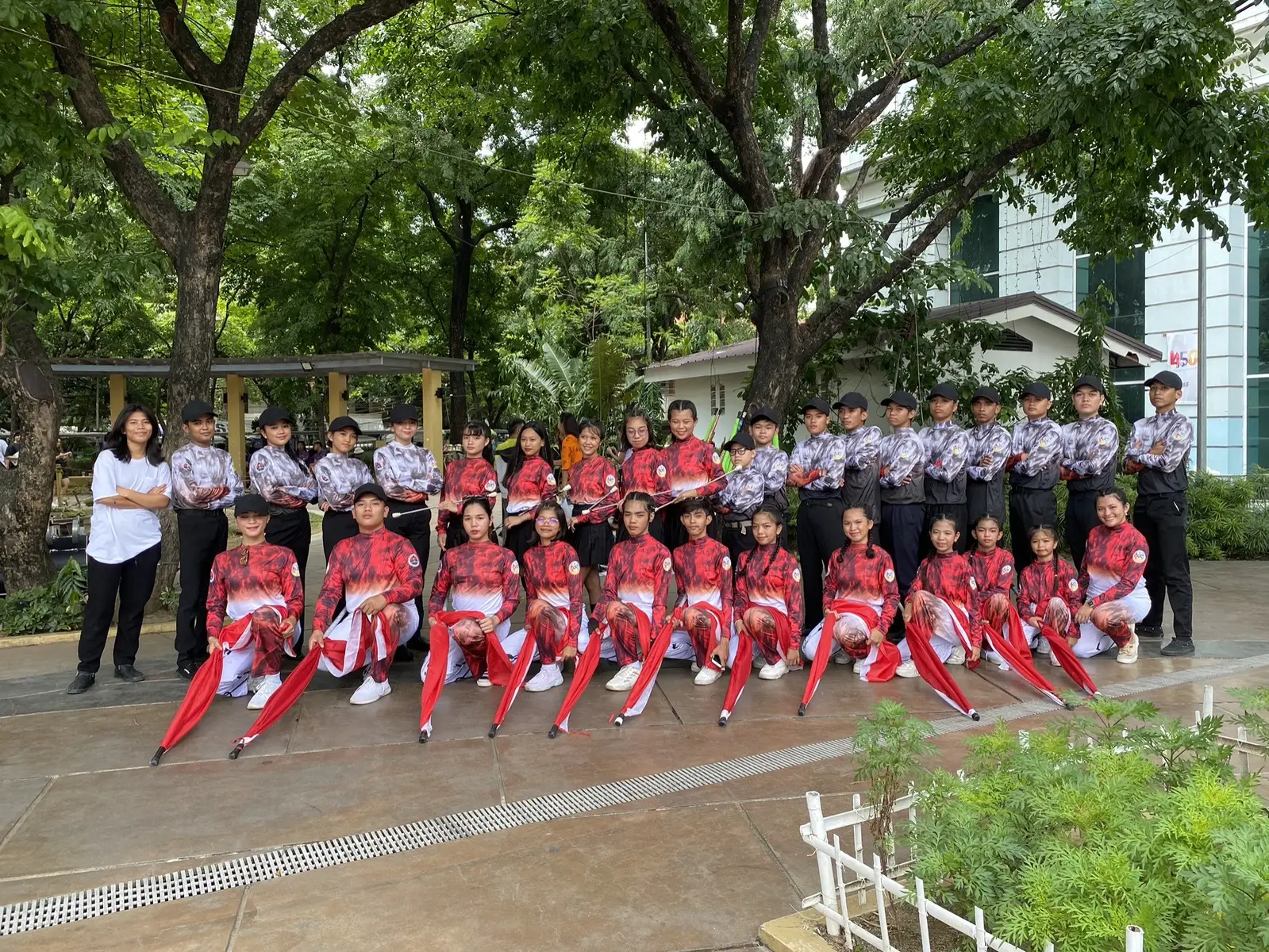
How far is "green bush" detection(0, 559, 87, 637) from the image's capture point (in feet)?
22.3

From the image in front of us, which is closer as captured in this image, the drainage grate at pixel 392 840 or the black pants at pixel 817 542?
the drainage grate at pixel 392 840

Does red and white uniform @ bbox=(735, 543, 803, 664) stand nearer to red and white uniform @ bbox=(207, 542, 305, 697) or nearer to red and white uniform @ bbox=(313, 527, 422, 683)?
red and white uniform @ bbox=(313, 527, 422, 683)

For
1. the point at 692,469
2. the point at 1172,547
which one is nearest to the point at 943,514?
the point at 1172,547

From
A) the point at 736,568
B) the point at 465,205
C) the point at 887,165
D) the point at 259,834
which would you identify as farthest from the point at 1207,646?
the point at 465,205

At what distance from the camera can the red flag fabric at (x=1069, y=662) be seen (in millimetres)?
4953

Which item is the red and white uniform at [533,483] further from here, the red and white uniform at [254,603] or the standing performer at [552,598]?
the red and white uniform at [254,603]

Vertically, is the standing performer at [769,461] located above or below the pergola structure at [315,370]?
below

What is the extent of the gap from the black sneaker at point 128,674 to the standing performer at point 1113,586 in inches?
238

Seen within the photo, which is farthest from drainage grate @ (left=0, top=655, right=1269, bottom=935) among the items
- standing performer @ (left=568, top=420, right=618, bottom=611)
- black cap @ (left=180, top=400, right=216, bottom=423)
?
black cap @ (left=180, top=400, right=216, bottom=423)

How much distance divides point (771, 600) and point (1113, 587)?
2.25 meters

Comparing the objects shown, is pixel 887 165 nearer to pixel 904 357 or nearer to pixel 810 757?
pixel 904 357

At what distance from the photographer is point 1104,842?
6.60 feet

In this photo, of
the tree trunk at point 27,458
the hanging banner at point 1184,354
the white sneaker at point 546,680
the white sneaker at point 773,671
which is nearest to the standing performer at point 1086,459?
the white sneaker at point 773,671

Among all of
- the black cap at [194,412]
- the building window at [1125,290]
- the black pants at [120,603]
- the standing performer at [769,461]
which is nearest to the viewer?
the black pants at [120,603]
